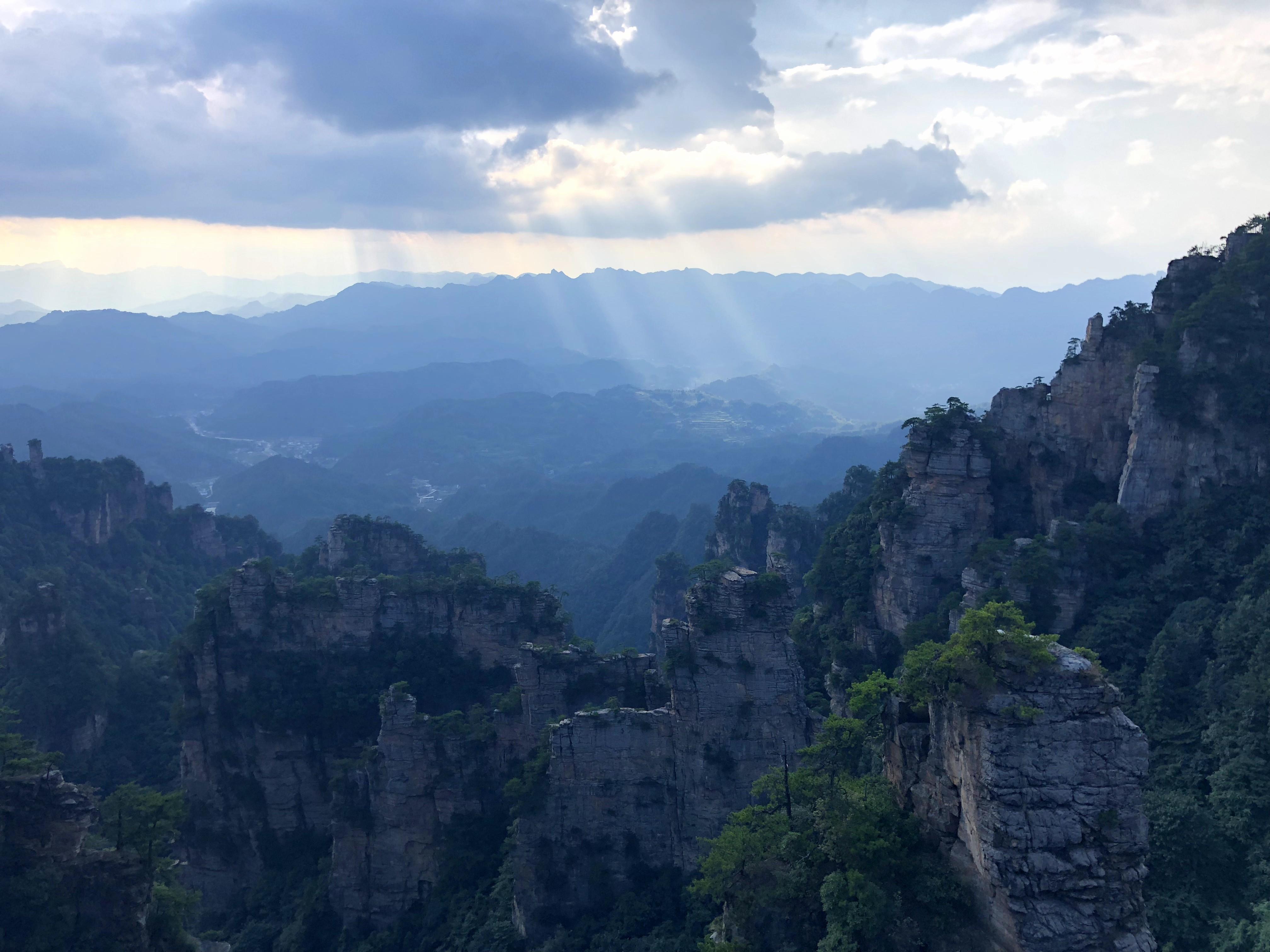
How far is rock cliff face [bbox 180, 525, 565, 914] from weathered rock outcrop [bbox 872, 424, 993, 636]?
15.3m

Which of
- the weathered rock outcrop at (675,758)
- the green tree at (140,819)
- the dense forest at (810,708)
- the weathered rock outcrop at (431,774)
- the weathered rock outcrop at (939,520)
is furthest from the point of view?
the weathered rock outcrop at (939,520)

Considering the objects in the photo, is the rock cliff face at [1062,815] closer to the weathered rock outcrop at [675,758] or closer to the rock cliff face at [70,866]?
the weathered rock outcrop at [675,758]

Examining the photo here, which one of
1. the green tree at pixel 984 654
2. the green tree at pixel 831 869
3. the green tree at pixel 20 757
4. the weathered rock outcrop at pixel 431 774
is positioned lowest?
the weathered rock outcrop at pixel 431 774

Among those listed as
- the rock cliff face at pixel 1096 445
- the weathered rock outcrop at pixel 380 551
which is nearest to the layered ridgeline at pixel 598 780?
the weathered rock outcrop at pixel 380 551

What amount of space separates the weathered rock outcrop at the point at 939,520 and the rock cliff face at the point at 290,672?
50.3 ft

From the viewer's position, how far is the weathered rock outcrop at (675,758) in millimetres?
29688

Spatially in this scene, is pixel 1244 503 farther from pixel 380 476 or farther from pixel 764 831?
pixel 380 476

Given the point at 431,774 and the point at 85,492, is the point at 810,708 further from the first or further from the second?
the point at 85,492

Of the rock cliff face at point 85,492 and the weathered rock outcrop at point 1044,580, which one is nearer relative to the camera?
the weathered rock outcrop at point 1044,580

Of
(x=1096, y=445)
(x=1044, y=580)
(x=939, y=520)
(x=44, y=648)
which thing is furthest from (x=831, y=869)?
(x=44, y=648)

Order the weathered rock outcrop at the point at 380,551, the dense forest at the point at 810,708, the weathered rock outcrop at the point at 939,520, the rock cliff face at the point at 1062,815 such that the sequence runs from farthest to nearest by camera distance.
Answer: the weathered rock outcrop at the point at 380,551 → the weathered rock outcrop at the point at 939,520 → the dense forest at the point at 810,708 → the rock cliff face at the point at 1062,815

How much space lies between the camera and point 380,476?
189 metres

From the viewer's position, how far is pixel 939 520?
3806cm

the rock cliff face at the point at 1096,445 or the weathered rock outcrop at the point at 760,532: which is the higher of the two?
the rock cliff face at the point at 1096,445
